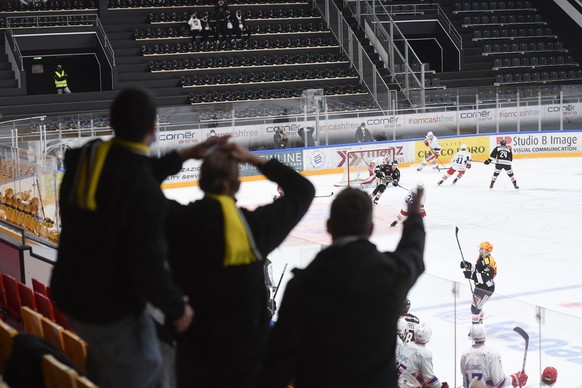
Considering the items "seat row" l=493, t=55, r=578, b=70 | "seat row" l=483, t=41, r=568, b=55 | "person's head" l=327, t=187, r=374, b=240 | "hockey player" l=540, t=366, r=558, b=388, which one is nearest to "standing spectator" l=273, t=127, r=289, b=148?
"seat row" l=493, t=55, r=578, b=70

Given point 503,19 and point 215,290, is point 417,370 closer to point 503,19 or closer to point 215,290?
point 215,290

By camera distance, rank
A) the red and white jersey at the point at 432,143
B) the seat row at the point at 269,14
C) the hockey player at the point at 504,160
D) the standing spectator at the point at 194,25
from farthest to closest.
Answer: the seat row at the point at 269,14, the standing spectator at the point at 194,25, the red and white jersey at the point at 432,143, the hockey player at the point at 504,160

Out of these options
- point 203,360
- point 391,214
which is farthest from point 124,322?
point 391,214

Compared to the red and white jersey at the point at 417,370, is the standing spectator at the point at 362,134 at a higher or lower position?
higher

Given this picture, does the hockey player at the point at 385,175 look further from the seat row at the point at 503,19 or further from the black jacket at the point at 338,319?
the seat row at the point at 503,19

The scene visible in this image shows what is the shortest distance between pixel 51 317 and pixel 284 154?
16.3m

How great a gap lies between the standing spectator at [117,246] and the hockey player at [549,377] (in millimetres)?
3777

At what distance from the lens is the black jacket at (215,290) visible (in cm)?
291

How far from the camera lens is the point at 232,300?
291cm

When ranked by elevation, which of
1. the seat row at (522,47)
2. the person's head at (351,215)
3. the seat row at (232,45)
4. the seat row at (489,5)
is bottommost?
the person's head at (351,215)

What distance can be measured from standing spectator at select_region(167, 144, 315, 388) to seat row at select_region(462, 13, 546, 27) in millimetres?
30192

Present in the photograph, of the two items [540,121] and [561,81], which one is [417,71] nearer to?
[540,121]

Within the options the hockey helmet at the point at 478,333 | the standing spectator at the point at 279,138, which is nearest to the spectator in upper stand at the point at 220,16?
the standing spectator at the point at 279,138

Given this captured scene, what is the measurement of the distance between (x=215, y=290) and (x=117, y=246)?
34 centimetres
